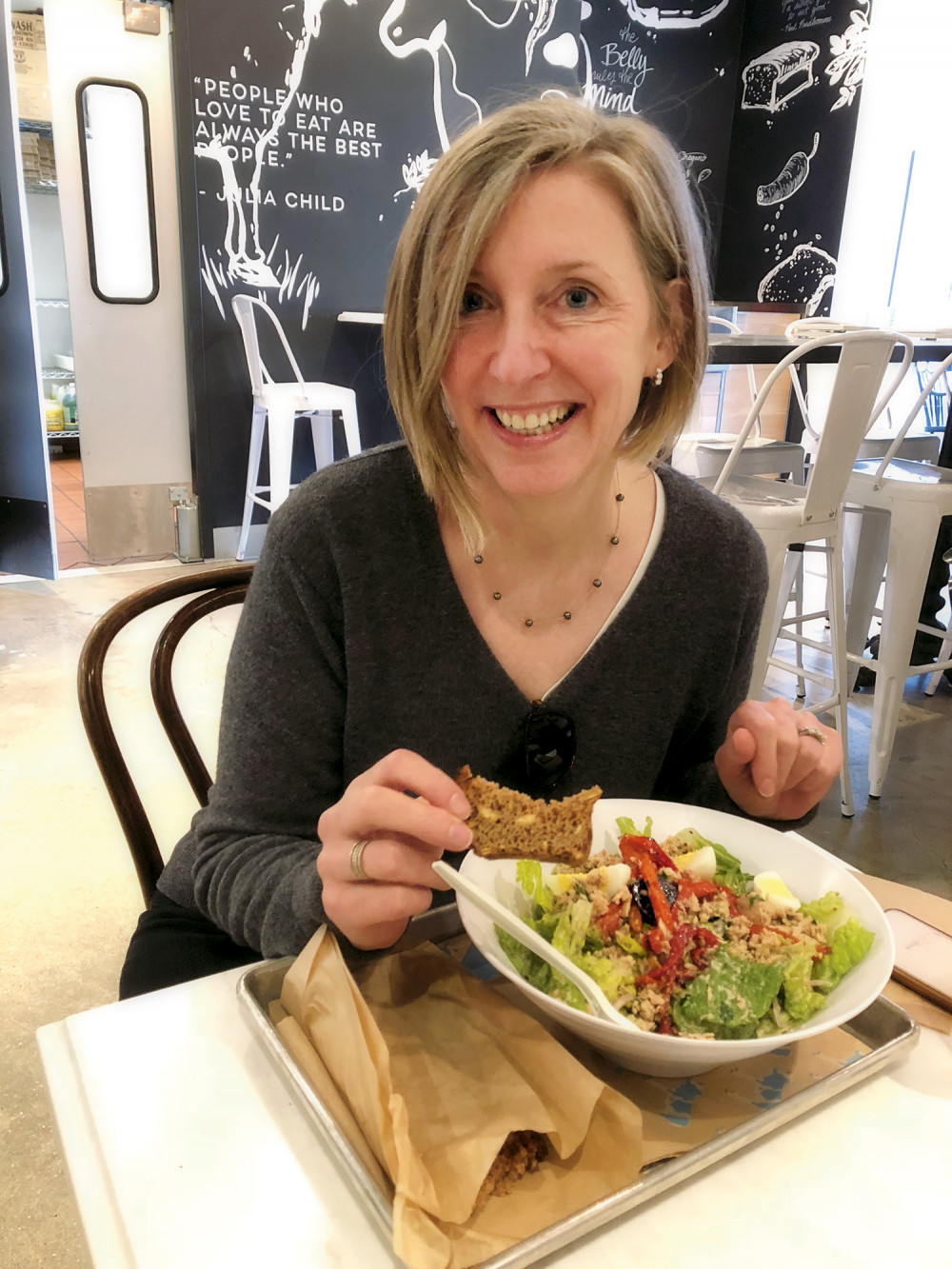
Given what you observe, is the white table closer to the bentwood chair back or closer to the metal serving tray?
the metal serving tray

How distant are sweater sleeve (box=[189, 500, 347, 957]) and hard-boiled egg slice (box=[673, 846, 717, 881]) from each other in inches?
15.0

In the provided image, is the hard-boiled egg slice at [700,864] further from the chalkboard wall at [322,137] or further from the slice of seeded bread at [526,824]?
the chalkboard wall at [322,137]

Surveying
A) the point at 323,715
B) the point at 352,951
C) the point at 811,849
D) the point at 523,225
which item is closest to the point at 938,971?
the point at 811,849

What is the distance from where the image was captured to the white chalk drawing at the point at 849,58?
602 centimetres

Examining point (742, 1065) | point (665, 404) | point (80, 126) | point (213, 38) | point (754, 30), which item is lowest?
point (742, 1065)

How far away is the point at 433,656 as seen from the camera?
1.11 meters

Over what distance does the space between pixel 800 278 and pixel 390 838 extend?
22.8 feet

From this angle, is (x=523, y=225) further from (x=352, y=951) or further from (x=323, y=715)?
(x=352, y=951)

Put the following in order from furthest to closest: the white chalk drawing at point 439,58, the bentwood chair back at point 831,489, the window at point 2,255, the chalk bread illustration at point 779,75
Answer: the chalk bread illustration at point 779,75
the white chalk drawing at point 439,58
the window at point 2,255
the bentwood chair back at point 831,489

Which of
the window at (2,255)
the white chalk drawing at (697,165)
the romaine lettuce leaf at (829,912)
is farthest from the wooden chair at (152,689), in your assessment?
the white chalk drawing at (697,165)

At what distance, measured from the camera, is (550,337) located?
39.1 inches

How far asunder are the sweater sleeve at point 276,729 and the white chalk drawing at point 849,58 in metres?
6.69

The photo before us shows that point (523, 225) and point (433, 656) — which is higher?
point (523, 225)

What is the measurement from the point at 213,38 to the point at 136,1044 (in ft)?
15.6
